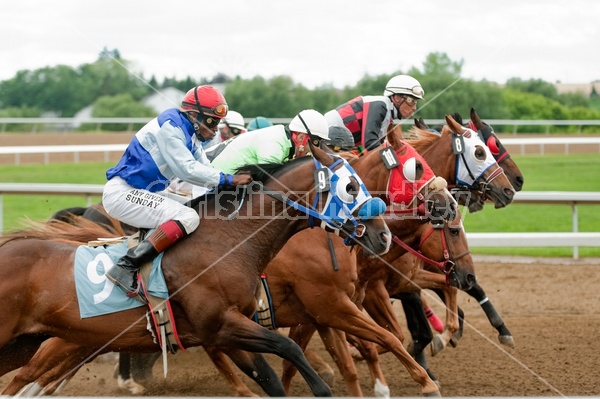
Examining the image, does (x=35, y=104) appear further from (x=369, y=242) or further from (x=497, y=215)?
(x=369, y=242)

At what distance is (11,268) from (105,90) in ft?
89.8

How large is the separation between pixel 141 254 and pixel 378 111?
2.70 metres

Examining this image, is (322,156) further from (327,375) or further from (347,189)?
(327,375)

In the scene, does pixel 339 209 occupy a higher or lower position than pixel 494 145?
lower

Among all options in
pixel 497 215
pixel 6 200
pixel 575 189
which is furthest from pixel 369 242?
pixel 6 200

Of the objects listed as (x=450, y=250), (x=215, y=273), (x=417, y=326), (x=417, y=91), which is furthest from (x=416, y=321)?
(x=215, y=273)

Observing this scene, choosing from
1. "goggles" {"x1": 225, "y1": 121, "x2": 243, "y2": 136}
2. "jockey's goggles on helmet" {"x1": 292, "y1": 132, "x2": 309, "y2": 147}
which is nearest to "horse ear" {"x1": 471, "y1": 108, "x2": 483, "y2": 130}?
"jockey's goggles on helmet" {"x1": 292, "y1": 132, "x2": 309, "y2": 147}

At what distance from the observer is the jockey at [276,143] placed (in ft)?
19.2

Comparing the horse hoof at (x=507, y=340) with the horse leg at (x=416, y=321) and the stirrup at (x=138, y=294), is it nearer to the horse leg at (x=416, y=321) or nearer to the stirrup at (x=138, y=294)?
the horse leg at (x=416, y=321)

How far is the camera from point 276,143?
595 centimetres

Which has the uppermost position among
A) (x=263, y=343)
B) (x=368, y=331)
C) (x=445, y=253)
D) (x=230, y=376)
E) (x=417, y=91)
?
(x=417, y=91)

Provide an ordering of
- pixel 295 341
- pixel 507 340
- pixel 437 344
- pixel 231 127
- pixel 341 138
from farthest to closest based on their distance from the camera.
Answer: pixel 231 127 → pixel 507 340 → pixel 437 344 → pixel 341 138 → pixel 295 341

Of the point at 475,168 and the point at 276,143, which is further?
the point at 475,168

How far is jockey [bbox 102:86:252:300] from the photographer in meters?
4.91
